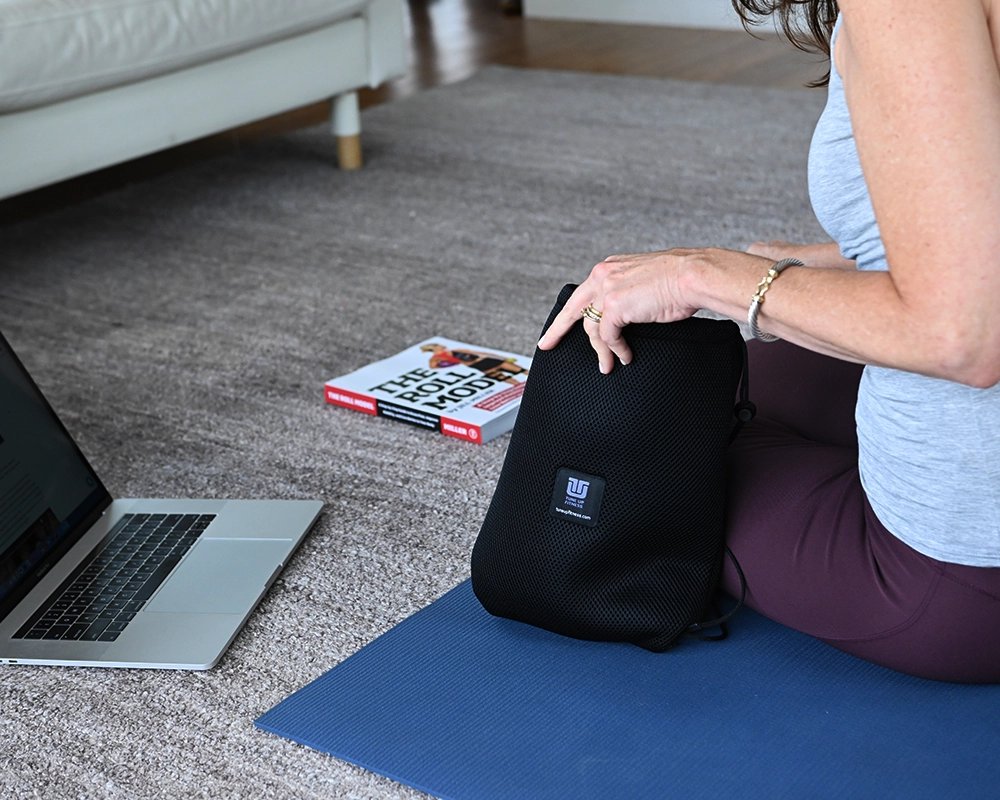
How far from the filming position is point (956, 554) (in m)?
0.92

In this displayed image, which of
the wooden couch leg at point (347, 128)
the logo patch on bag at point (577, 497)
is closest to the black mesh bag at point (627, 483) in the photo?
the logo patch on bag at point (577, 497)

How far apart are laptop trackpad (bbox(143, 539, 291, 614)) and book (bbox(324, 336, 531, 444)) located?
0.34m

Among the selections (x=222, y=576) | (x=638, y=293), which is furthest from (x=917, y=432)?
(x=222, y=576)

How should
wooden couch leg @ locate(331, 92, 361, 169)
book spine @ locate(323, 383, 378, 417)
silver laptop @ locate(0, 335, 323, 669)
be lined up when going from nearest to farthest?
silver laptop @ locate(0, 335, 323, 669)
book spine @ locate(323, 383, 378, 417)
wooden couch leg @ locate(331, 92, 361, 169)

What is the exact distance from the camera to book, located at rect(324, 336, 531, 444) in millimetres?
1608

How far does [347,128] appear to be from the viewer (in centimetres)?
289

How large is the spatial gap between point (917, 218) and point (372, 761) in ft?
2.01

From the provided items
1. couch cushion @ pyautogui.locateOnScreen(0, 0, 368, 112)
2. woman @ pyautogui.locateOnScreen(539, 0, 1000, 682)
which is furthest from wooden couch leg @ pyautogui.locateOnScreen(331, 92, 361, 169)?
woman @ pyautogui.locateOnScreen(539, 0, 1000, 682)

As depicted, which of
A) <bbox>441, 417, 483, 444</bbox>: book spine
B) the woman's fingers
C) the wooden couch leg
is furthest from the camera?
the wooden couch leg

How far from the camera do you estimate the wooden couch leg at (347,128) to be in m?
2.87

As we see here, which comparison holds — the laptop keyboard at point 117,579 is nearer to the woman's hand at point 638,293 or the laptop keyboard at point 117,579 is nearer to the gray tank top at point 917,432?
the woman's hand at point 638,293

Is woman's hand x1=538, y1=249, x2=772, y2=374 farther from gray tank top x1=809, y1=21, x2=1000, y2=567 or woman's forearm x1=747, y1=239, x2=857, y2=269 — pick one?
woman's forearm x1=747, y1=239, x2=857, y2=269

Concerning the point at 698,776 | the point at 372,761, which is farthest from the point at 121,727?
the point at 698,776

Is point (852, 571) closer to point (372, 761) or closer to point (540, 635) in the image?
point (540, 635)
